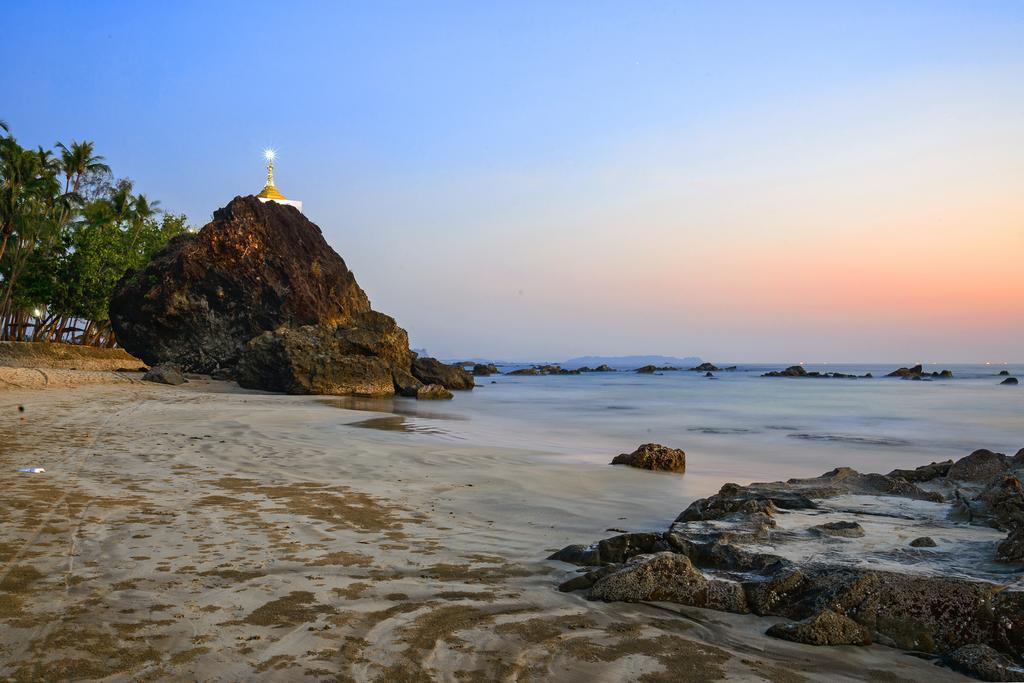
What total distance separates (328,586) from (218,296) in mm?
27614

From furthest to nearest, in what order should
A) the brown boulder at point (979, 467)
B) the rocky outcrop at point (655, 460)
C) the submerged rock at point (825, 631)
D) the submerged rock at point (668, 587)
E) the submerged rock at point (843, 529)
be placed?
the rocky outcrop at point (655, 460) < the brown boulder at point (979, 467) < the submerged rock at point (843, 529) < the submerged rock at point (668, 587) < the submerged rock at point (825, 631)

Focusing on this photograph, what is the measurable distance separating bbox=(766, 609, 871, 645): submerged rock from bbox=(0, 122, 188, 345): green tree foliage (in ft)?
A: 113

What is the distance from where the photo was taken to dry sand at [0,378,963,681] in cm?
272

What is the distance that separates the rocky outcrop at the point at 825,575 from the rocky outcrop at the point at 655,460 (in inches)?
143

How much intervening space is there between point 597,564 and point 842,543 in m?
1.58

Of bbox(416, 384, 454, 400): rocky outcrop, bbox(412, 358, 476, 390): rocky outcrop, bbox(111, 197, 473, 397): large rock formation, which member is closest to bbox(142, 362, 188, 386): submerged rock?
bbox(111, 197, 473, 397): large rock formation

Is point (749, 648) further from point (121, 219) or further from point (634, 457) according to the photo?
point (121, 219)

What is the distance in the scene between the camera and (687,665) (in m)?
2.80

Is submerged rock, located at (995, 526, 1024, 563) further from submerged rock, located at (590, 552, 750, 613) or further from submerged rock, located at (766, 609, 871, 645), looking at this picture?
submerged rock, located at (590, 552, 750, 613)

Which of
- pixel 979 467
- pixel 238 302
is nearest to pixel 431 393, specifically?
pixel 238 302

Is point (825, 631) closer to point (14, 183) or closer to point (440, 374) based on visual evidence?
point (440, 374)

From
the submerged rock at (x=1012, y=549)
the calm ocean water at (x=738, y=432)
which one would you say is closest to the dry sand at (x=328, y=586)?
the submerged rock at (x=1012, y=549)

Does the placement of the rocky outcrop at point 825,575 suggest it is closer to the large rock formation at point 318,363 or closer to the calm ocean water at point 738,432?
the calm ocean water at point 738,432

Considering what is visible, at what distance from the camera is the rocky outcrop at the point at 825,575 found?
3.12 metres
